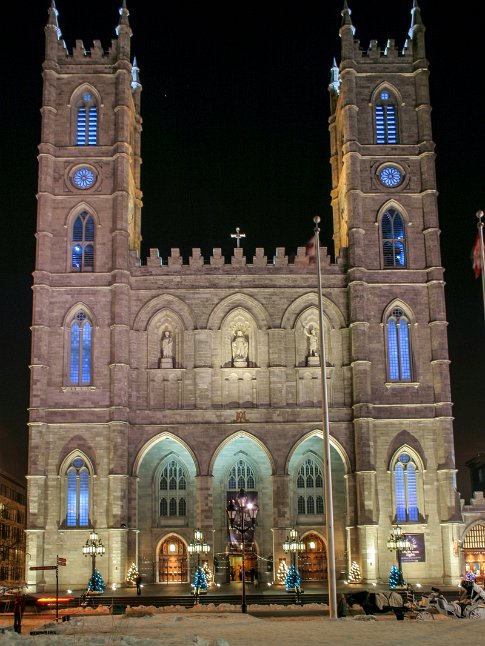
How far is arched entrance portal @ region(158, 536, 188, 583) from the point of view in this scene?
53.9m

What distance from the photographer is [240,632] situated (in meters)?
25.3

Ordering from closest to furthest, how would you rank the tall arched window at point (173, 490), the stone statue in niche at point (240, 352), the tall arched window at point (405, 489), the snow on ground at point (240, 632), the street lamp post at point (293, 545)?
the snow on ground at point (240, 632) → the street lamp post at point (293, 545) → the tall arched window at point (405, 489) → the stone statue in niche at point (240, 352) → the tall arched window at point (173, 490)

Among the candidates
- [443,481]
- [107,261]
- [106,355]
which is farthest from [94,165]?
[443,481]

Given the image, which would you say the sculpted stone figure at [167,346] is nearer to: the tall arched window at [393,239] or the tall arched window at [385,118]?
the tall arched window at [393,239]

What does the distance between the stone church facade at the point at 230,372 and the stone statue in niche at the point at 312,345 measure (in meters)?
0.13

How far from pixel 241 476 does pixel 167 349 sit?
875cm

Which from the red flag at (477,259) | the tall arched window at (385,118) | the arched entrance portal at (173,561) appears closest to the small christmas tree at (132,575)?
the arched entrance portal at (173,561)

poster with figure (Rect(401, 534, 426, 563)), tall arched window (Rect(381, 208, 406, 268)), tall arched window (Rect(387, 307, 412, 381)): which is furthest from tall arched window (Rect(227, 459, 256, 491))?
tall arched window (Rect(381, 208, 406, 268))

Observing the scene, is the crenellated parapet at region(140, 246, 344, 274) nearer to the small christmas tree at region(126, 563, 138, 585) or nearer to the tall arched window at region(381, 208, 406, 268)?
the tall arched window at region(381, 208, 406, 268)

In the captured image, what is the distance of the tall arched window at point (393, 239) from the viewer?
55.6 m

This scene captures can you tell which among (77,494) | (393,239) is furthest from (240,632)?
(393,239)

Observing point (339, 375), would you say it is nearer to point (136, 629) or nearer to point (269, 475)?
point (269, 475)

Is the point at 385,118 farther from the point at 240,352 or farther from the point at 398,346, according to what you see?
the point at 240,352

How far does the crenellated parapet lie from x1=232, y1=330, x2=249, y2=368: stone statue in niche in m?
4.16
